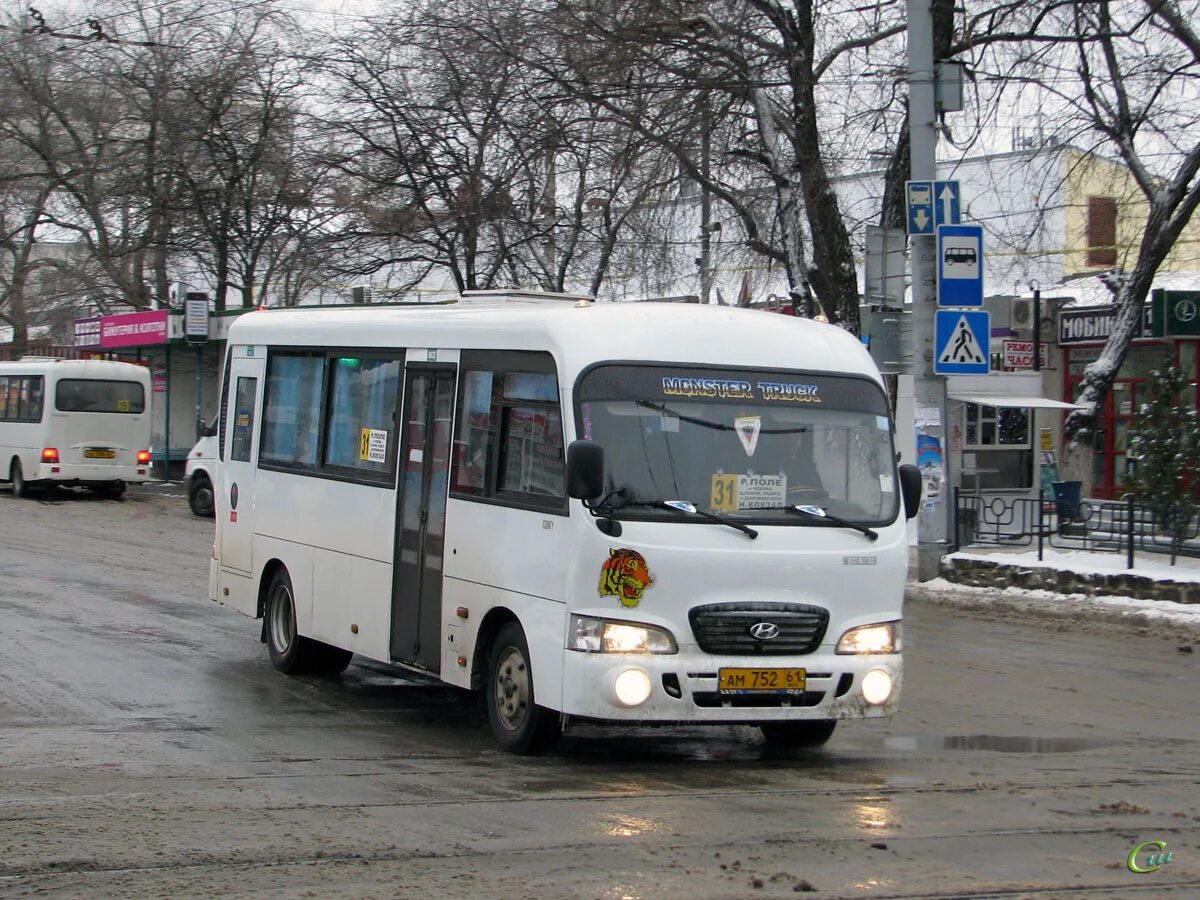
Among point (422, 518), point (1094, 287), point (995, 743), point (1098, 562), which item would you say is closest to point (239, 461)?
point (422, 518)

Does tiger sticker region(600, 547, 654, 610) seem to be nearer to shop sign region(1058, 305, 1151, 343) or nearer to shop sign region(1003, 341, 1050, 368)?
shop sign region(1003, 341, 1050, 368)

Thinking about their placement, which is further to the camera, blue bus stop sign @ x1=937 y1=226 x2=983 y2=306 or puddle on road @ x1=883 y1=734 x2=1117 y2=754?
→ blue bus stop sign @ x1=937 y1=226 x2=983 y2=306

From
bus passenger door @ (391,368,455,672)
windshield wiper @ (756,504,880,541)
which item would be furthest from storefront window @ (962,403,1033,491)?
windshield wiper @ (756,504,880,541)

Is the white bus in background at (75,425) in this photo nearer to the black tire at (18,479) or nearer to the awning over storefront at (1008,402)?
the black tire at (18,479)

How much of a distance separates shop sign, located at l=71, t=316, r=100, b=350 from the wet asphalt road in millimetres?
28813

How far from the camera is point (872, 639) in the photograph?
8.47m

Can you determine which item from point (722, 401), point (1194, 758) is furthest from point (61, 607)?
point (1194, 758)

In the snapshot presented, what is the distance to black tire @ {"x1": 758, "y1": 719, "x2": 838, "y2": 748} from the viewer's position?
9.07 metres

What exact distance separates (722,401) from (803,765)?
2.10 meters

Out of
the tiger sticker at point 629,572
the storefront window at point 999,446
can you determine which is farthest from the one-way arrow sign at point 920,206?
the tiger sticker at point 629,572

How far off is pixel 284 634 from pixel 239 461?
168 cm

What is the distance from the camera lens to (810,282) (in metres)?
22.7

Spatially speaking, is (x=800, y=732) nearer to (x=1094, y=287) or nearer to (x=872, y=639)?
(x=872, y=639)

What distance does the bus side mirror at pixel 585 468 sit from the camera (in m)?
7.75
